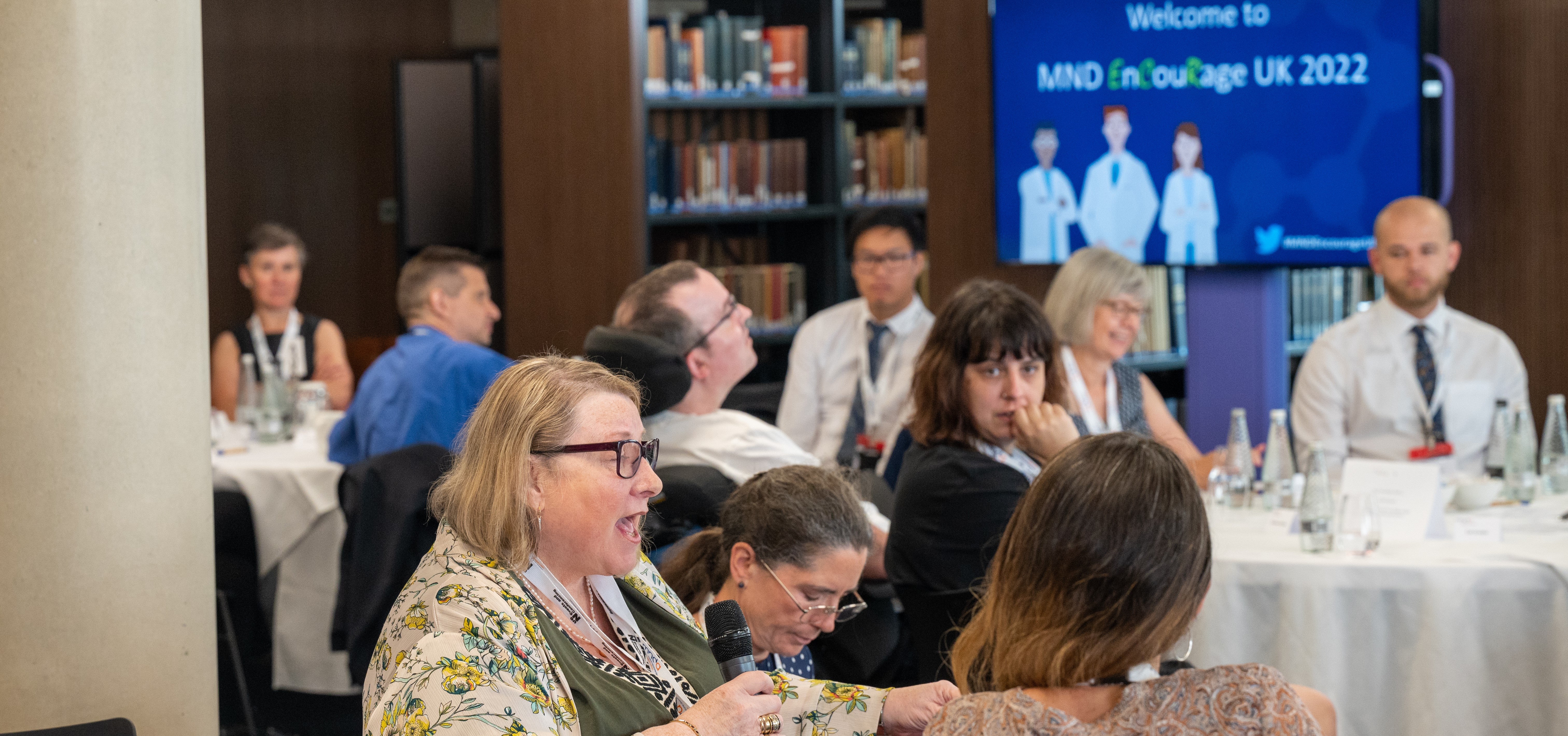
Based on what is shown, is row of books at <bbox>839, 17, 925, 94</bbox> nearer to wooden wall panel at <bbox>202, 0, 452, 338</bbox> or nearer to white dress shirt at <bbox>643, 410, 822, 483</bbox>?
wooden wall panel at <bbox>202, 0, 452, 338</bbox>

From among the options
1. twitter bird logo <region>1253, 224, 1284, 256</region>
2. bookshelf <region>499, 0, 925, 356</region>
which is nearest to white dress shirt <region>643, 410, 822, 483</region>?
twitter bird logo <region>1253, 224, 1284, 256</region>

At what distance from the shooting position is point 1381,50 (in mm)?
4695

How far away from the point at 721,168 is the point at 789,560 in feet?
15.7

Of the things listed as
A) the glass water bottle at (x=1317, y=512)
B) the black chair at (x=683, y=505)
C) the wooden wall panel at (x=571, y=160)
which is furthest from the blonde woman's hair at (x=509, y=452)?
the wooden wall panel at (x=571, y=160)

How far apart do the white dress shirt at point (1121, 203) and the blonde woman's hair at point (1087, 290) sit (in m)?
0.81

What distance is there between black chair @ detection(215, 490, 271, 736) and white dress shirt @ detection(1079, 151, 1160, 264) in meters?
3.08

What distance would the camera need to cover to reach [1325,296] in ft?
19.6

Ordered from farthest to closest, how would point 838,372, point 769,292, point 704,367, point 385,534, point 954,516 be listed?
point 769,292, point 838,372, point 385,534, point 704,367, point 954,516

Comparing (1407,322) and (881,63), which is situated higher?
(881,63)

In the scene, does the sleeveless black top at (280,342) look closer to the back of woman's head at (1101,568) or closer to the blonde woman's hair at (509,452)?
the blonde woman's hair at (509,452)

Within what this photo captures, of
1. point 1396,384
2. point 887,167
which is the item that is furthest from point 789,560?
point 887,167

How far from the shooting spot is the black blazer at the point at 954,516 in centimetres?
280

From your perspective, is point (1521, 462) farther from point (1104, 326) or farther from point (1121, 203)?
point (1121, 203)

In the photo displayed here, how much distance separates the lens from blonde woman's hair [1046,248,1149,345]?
420 cm
